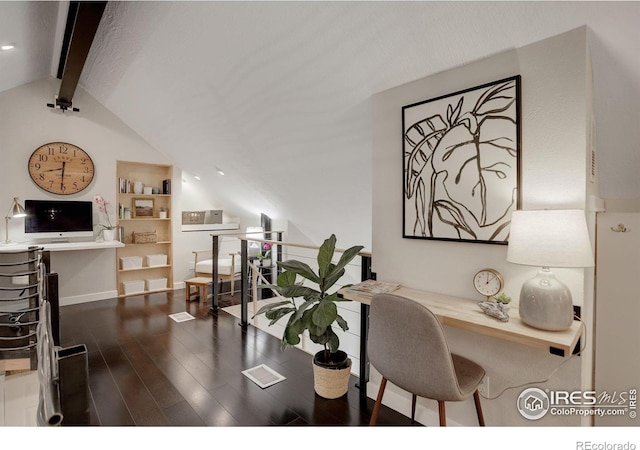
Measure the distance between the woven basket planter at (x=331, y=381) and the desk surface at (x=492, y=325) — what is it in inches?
26.2

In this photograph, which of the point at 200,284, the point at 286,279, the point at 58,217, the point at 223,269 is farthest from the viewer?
the point at 223,269

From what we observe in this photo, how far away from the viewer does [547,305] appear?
1.38 metres

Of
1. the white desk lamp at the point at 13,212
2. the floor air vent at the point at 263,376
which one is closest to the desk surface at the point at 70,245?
the white desk lamp at the point at 13,212

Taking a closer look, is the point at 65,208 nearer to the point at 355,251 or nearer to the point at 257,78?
the point at 257,78

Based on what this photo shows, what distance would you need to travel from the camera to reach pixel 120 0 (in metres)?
2.47

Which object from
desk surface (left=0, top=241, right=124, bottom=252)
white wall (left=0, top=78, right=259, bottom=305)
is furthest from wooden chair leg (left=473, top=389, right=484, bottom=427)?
white wall (left=0, top=78, right=259, bottom=305)

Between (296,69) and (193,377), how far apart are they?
100 inches

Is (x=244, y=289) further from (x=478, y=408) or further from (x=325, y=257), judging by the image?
(x=478, y=408)

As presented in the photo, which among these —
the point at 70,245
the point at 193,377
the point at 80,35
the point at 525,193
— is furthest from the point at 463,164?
the point at 70,245

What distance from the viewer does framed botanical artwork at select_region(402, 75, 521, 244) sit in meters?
1.69

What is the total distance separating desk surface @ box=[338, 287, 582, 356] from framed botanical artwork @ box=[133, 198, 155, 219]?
14.6 ft

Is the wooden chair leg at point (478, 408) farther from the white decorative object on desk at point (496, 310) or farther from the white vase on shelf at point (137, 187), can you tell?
the white vase on shelf at point (137, 187)
